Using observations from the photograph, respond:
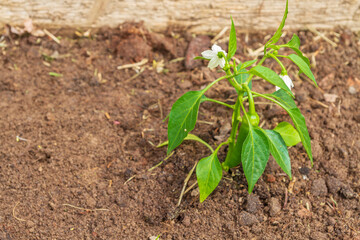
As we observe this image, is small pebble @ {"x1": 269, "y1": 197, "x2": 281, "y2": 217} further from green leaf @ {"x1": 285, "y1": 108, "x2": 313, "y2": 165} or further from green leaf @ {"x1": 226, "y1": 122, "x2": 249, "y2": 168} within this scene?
green leaf @ {"x1": 285, "y1": 108, "x2": 313, "y2": 165}

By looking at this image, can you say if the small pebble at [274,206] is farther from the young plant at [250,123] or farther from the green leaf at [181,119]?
the green leaf at [181,119]

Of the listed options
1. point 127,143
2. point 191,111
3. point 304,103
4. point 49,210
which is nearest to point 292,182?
point 304,103

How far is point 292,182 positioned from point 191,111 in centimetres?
77

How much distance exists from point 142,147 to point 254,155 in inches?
32.1

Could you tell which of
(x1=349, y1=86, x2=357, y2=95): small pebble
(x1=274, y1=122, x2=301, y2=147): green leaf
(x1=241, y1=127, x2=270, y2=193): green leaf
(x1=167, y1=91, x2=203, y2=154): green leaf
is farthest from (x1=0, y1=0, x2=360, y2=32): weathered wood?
(x1=241, y1=127, x2=270, y2=193): green leaf

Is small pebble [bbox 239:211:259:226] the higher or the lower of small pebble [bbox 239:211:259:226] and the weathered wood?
the lower

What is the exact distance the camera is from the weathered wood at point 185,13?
274 centimetres

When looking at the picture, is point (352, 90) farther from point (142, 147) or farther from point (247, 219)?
point (142, 147)

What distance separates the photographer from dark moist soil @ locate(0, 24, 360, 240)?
1.92 meters

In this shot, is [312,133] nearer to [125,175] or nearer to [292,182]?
[292,182]

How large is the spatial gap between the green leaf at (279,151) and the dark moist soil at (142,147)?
41cm

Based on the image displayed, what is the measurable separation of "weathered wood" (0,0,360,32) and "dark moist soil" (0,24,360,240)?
9 centimetres

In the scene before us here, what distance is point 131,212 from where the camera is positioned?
6.45ft

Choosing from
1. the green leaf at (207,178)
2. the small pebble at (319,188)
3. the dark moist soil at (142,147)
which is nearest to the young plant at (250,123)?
the green leaf at (207,178)
